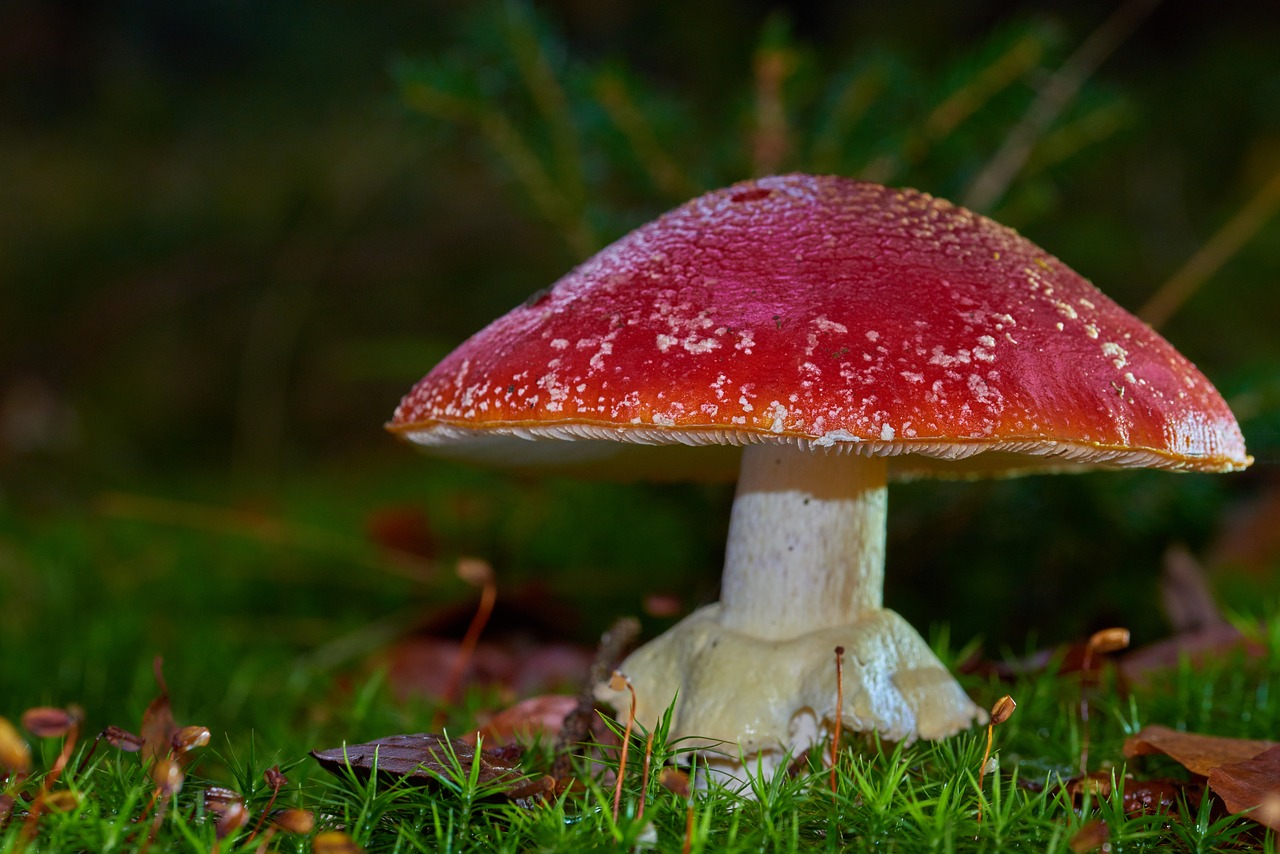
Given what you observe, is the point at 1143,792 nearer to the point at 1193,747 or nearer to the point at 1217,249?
the point at 1193,747

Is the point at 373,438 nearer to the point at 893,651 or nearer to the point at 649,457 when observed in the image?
the point at 649,457

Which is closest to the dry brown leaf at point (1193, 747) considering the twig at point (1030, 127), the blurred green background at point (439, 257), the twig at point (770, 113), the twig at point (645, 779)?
the twig at point (645, 779)

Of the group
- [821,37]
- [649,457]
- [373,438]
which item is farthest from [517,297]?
[649,457]

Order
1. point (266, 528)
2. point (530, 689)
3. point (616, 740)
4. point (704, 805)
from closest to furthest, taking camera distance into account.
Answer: point (704, 805), point (616, 740), point (530, 689), point (266, 528)

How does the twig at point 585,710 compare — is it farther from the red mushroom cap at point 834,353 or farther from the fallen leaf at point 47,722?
the fallen leaf at point 47,722

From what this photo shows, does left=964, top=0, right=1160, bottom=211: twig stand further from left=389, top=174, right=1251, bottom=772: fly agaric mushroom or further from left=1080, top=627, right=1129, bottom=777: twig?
left=1080, top=627, right=1129, bottom=777: twig

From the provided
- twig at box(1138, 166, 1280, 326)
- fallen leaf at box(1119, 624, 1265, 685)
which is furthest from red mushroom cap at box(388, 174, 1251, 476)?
twig at box(1138, 166, 1280, 326)
